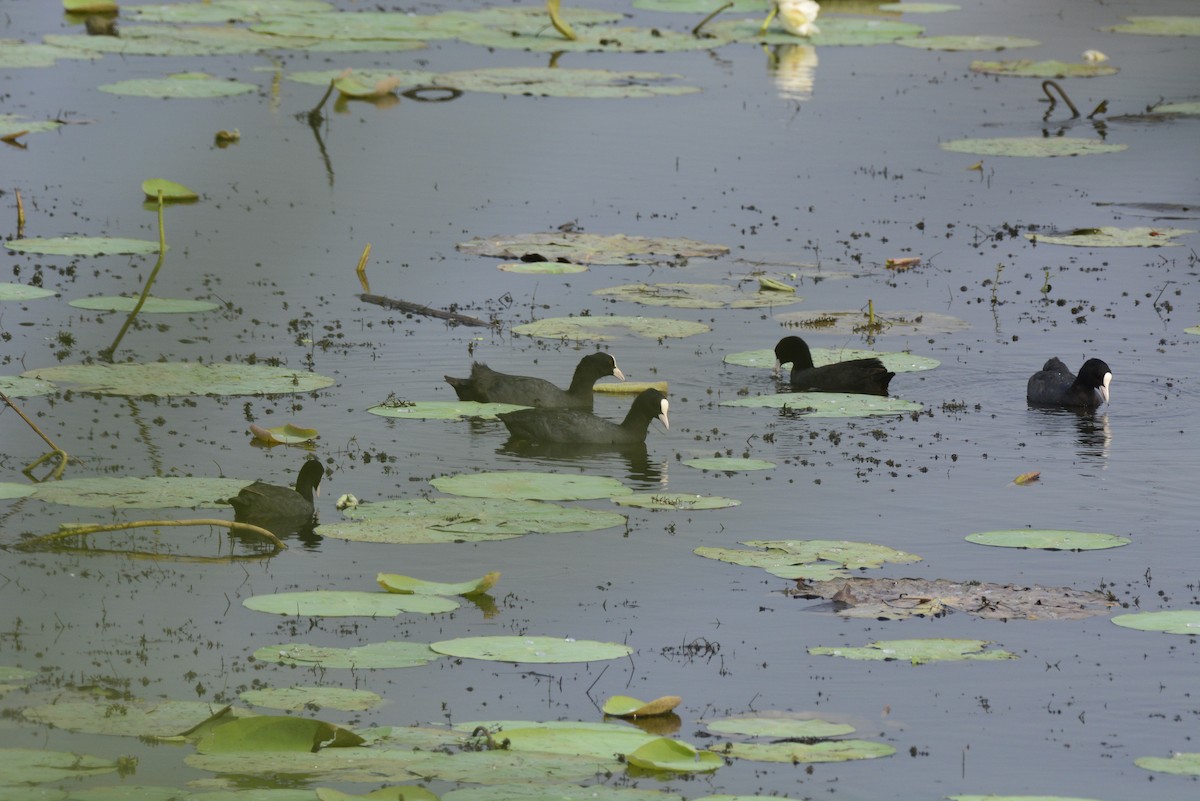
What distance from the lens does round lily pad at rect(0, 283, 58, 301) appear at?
13.8m

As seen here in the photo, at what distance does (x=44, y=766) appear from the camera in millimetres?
4680

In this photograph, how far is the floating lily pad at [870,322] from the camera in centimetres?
1429

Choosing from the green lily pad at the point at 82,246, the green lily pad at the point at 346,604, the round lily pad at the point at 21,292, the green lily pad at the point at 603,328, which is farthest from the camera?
the green lily pad at the point at 82,246

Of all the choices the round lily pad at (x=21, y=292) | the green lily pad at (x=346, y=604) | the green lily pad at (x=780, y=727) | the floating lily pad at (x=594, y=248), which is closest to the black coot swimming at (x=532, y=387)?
the round lily pad at (x=21, y=292)

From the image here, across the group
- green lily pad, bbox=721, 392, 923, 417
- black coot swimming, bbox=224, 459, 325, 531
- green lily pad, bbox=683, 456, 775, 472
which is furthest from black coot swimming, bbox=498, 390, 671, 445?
black coot swimming, bbox=224, 459, 325, 531

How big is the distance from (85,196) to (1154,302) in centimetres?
862

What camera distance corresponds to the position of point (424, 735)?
633 cm

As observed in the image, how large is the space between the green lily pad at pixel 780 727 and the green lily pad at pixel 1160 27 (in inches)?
962

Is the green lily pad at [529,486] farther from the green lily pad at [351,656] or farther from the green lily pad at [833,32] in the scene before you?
the green lily pad at [833,32]

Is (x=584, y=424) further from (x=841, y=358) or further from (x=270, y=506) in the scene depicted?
(x=270, y=506)

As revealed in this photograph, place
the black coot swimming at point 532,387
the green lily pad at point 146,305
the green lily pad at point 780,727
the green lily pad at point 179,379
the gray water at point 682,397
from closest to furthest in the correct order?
the green lily pad at point 780,727 → the gray water at point 682,397 → the green lily pad at point 179,379 → the black coot swimming at point 532,387 → the green lily pad at point 146,305

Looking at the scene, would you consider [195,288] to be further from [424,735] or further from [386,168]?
[424,735]

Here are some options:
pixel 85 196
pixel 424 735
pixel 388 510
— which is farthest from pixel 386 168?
pixel 424 735

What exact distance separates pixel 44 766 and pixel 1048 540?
5677mm
